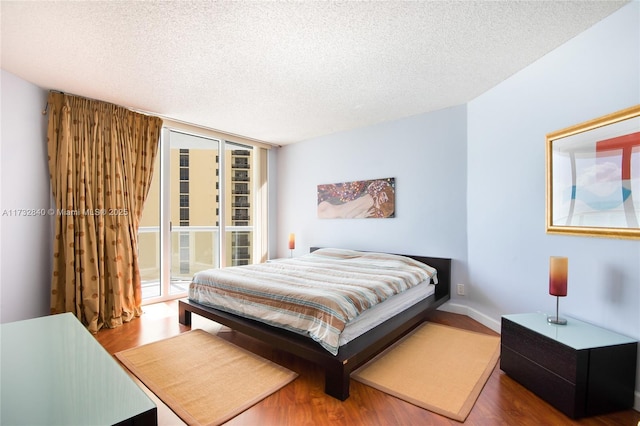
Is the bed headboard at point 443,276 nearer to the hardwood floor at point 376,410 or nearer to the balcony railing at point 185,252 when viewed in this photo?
the hardwood floor at point 376,410

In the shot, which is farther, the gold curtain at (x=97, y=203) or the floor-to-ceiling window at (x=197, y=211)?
the floor-to-ceiling window at (x=197, y=211)

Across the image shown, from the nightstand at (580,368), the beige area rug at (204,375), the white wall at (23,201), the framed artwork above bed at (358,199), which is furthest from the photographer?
the framed artwork above bed at (358,199)

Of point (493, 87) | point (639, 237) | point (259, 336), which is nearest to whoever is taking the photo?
point (639, 237)

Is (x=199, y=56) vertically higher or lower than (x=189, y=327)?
higher

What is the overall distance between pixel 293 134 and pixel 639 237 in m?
3.87

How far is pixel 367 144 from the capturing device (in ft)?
13.5

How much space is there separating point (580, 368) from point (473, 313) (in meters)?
1.66

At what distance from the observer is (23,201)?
2689 mm

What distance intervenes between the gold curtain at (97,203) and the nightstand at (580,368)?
12.2ft

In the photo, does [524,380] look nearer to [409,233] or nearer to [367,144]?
[409,233]

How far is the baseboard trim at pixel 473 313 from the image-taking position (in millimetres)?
2868

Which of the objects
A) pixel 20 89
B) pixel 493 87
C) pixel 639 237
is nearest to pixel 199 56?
pixel 20 89

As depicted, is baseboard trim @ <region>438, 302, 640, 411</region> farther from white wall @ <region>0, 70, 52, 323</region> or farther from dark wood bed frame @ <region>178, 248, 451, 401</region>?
white wall @ <region>0, 70, 52, 323</region>

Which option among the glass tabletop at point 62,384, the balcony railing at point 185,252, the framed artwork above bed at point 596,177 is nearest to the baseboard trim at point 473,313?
the framed artwork above bed at point 596,177
